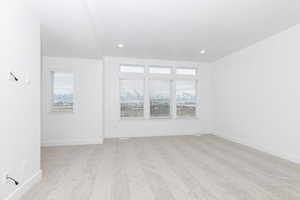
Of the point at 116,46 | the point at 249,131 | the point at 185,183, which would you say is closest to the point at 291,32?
the point at 249,131

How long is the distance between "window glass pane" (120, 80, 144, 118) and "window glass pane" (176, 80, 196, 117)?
4.38 ft

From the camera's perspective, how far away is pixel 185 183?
7.29 ft

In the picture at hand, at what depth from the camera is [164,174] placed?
2.49 m

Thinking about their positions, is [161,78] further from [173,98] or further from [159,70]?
[173,98]

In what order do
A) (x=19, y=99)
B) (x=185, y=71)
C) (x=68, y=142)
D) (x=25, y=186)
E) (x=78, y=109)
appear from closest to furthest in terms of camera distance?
(x=19, y=99)
(x=25, y=186)
(x=68, y=142)
(x=78, y=109)
(x=185, y=71)

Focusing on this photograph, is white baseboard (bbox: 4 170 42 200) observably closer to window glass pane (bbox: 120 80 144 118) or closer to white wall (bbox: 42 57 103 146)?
white wall (bbox: 42 57 103 146)

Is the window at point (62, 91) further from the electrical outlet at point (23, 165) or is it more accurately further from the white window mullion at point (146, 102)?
the electrical outlet at point (23, 165)

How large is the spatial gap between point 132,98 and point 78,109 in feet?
5.70

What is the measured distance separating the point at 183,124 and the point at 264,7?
3892mm

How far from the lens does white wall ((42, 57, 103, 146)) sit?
4.14 m

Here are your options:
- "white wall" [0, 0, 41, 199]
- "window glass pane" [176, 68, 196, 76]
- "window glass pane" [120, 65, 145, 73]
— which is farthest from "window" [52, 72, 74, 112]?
"window glass pane" [176, 68, 196, 76]

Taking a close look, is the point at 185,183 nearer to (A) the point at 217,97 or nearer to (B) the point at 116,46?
(B) the point at 116,46

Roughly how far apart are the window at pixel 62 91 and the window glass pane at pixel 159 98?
2500 millimetres

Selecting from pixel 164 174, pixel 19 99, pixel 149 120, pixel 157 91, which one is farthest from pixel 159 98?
pixel 19 99
